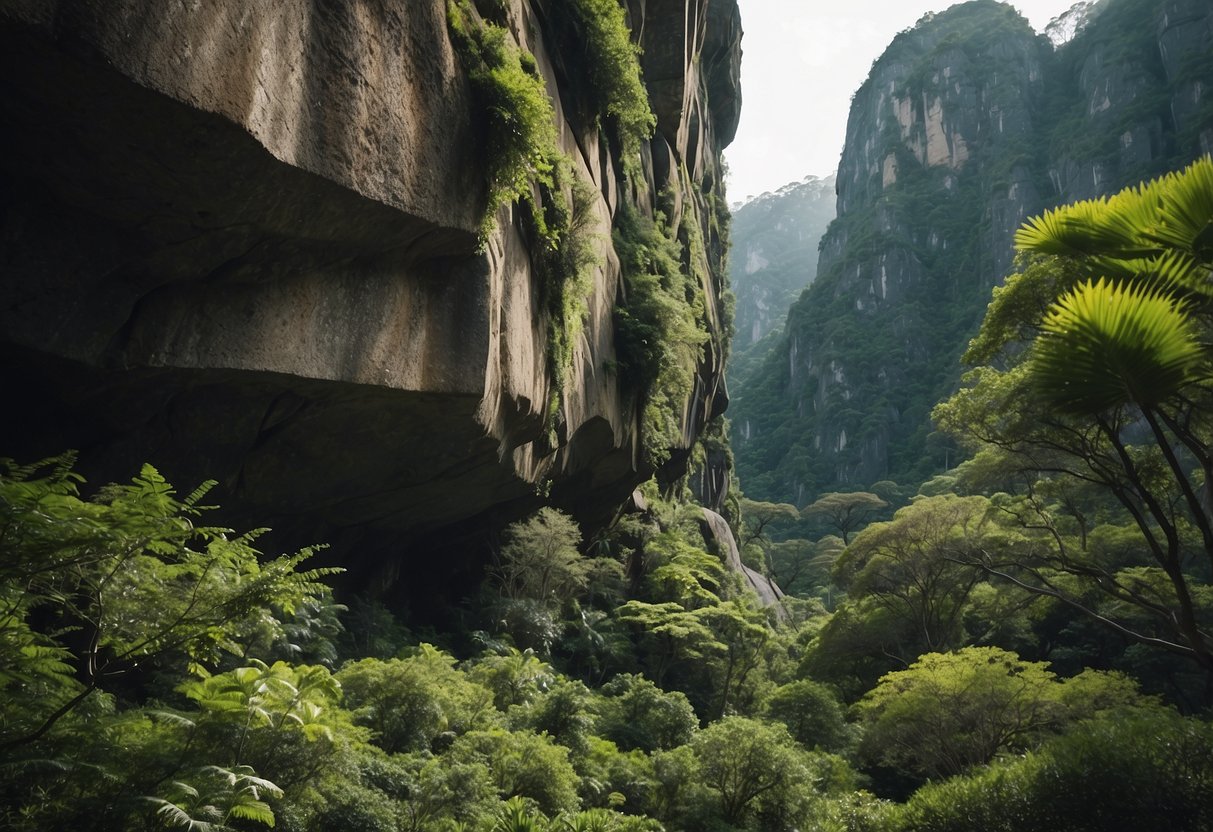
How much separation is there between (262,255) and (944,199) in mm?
96940

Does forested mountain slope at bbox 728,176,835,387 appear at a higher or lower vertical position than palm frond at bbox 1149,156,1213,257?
higher

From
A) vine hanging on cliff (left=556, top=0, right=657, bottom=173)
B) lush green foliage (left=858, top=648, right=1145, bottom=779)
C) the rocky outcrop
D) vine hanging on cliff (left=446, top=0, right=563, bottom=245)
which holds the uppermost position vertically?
vine hanging on cliff (left=556, top=0, right=657, bottom=173)

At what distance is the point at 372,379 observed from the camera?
28.6ft

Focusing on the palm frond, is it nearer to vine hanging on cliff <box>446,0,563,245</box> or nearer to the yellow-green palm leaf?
the yellow-green palm leaf

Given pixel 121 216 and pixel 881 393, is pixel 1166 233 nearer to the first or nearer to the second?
pixel 121 216

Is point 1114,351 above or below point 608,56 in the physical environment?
below

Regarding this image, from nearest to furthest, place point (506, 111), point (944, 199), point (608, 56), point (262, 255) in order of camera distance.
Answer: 1. point (262, 255)
2. point (506, 111)
3. point (608, 56)
4. point (944, 199)

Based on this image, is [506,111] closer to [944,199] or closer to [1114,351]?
[1114,351]

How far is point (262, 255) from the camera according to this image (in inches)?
297

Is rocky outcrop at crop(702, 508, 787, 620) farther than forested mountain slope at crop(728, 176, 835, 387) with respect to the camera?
No

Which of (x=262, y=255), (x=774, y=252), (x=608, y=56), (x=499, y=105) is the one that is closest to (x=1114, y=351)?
(x=499, y=105)

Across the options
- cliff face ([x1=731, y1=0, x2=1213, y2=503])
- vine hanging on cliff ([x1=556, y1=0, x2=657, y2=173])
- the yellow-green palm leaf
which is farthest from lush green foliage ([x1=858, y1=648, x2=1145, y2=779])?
cliff face ([x1=731, y1=0, x2=1213, y2=503])

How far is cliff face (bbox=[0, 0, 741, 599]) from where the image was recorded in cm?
556

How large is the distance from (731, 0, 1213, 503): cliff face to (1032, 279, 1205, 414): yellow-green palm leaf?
65.9m
